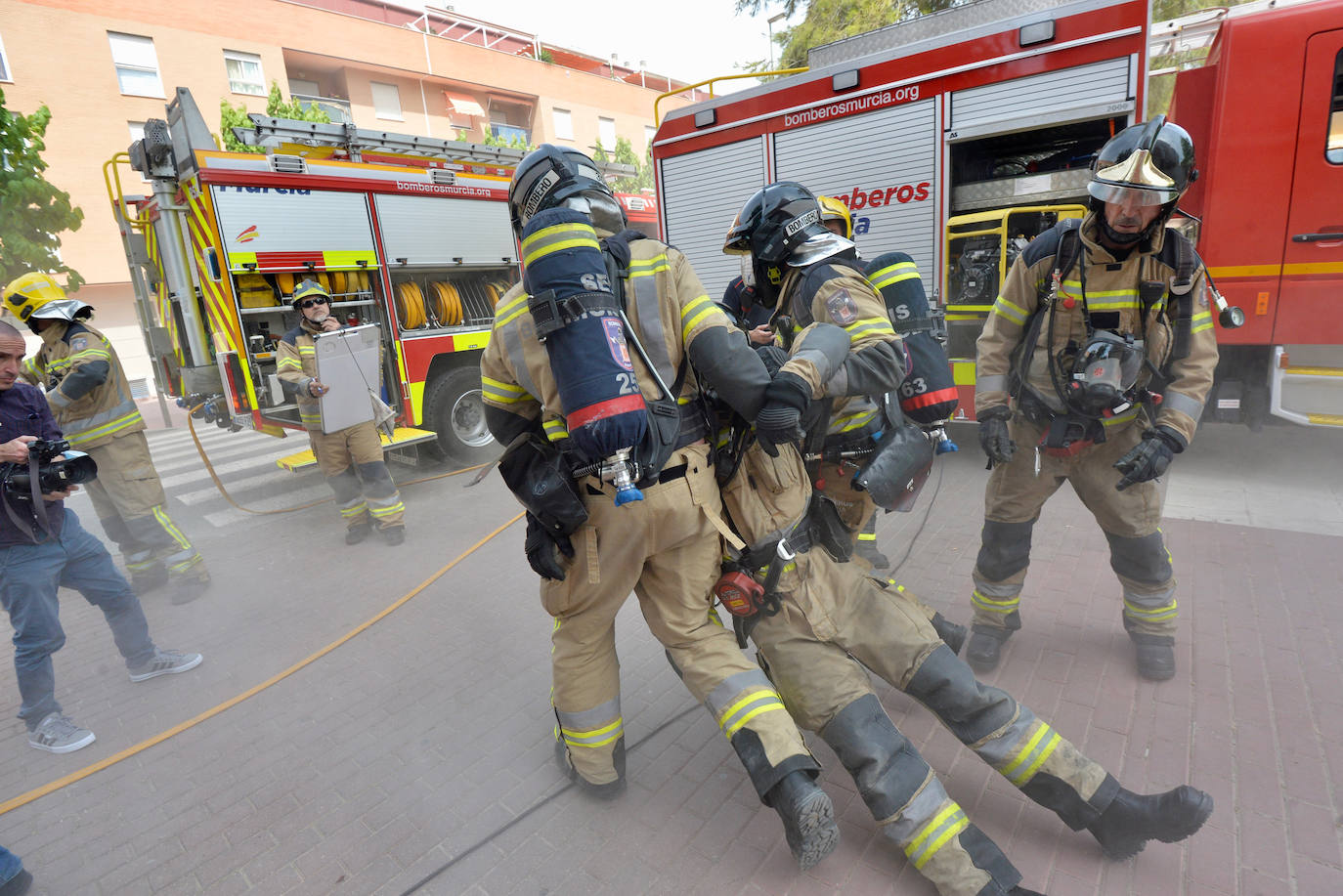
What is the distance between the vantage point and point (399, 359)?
6.98 m

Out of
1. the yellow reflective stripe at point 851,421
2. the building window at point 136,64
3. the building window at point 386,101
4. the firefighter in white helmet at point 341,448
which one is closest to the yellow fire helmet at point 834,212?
the yellow reflective stripe at point 851,421

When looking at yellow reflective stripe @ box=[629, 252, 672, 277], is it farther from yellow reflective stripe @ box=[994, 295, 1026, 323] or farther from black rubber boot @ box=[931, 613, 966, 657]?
black rubber boot @ box=[931, 613, 966, 657]

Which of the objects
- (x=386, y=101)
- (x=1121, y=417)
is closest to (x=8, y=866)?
(x=1121, y=417)

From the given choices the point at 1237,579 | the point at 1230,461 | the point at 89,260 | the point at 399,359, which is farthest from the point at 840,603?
the point at 89,260

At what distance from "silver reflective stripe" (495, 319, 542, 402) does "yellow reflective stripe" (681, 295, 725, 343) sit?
470 mm

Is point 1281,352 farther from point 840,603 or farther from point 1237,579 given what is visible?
point 840,603

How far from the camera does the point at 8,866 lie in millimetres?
2322

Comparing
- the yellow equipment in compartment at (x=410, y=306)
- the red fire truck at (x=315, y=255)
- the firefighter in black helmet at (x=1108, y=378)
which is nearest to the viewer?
the firefighter in black helmet at (x=1108, y=378)

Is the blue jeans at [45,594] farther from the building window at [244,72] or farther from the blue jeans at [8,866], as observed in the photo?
the building window at [244,72]

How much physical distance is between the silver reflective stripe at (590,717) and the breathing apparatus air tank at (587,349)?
0.99 metres

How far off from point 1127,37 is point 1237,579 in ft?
11.7

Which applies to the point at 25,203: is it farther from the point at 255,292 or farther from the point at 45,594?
the point at 45,594

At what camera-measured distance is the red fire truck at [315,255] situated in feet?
19.2

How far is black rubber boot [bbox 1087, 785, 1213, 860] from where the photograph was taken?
196 centimetres
